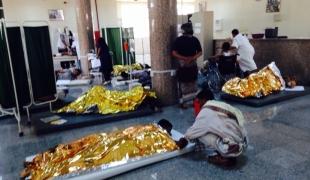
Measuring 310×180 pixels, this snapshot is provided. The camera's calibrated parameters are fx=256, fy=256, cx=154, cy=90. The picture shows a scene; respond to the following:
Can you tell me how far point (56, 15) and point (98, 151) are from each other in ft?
31.4

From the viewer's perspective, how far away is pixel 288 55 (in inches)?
228

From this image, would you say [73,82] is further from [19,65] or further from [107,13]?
[107,13]

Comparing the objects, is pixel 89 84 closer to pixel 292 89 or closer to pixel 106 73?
pixel 106 73

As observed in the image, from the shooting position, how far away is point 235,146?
2.42 m

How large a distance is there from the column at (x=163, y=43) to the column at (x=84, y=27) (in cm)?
390

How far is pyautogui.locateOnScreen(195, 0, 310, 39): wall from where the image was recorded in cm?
655

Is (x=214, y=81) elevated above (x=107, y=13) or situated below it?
below

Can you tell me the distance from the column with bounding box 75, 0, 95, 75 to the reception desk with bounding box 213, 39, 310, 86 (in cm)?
477

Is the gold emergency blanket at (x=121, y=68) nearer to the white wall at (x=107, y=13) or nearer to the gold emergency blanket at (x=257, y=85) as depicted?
the gold emergency blanket at (x=257, y=85)

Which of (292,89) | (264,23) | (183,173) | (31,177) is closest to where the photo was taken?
(31,177)

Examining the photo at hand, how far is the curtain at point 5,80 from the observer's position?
347cm

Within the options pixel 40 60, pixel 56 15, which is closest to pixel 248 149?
pixel 40 60

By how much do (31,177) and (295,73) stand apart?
18.5 feet

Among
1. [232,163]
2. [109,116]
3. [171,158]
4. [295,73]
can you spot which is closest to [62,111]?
[109,116]
